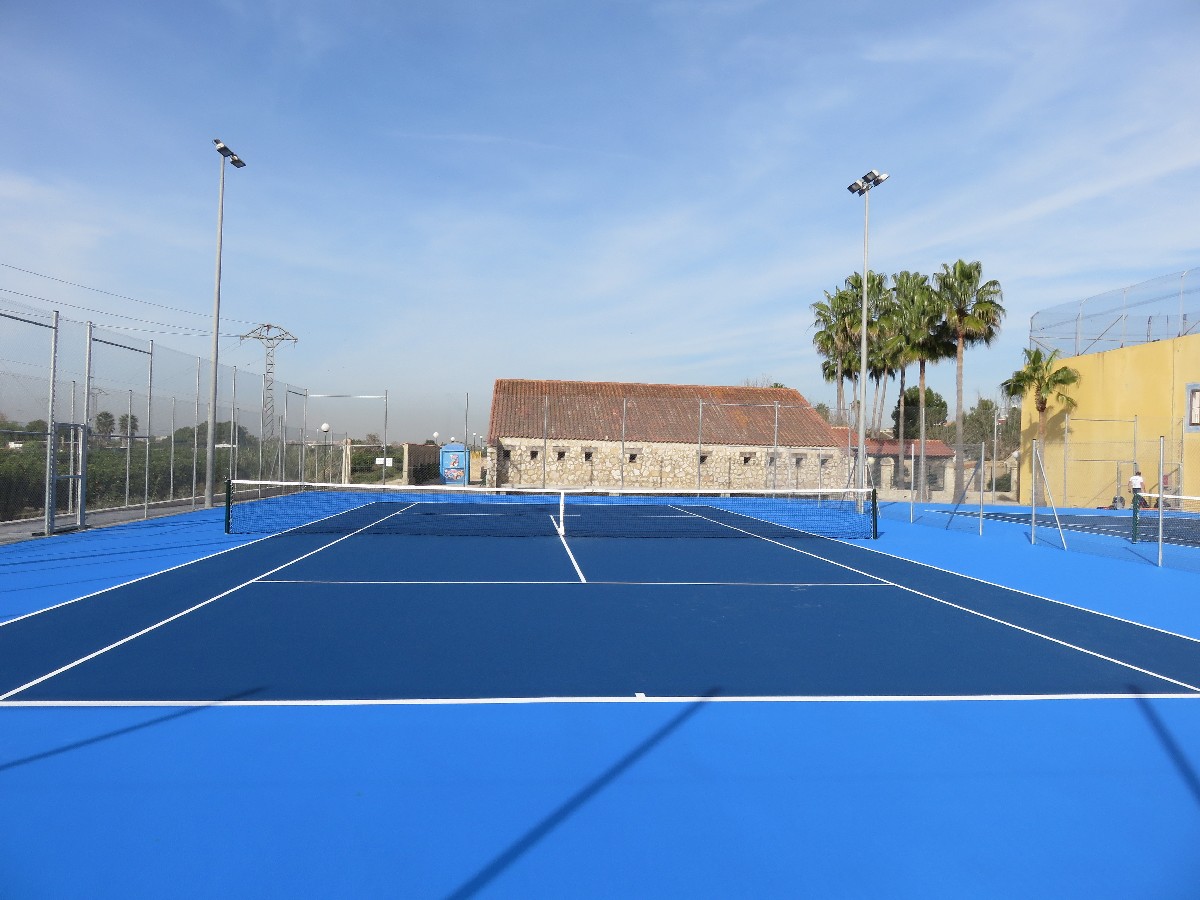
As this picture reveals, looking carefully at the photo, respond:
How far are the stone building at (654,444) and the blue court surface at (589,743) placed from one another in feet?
75.5

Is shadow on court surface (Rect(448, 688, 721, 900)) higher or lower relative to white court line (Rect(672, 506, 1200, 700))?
lower

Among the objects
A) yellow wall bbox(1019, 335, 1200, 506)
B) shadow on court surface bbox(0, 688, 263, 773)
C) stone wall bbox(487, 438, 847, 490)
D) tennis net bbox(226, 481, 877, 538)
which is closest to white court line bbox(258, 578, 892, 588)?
shadow on court surface bbox(0, 688, 263, 773)

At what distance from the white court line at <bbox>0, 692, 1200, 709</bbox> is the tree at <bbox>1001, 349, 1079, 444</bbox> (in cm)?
3122

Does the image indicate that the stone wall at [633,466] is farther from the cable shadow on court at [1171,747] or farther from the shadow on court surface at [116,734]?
the shadow on court surface at [116,734]

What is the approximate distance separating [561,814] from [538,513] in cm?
2081

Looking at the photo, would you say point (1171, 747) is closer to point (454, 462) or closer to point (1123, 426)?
point (1123, 426)

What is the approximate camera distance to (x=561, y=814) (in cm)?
434

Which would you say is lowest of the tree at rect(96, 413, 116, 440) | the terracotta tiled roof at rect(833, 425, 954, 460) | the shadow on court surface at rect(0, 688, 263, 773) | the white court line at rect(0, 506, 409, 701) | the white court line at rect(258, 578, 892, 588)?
the shadow on court surface at rect(0, 688, 263, 773)

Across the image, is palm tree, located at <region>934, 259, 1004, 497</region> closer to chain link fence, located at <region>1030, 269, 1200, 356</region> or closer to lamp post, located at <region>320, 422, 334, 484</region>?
chain link fence, located at <region>1030, 269, 1200, 356</region>

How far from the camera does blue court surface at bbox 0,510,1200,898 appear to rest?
3838mm

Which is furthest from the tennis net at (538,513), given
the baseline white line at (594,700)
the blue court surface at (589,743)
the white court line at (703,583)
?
the baseline white line at (594,700)

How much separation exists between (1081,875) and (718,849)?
161 centimetres

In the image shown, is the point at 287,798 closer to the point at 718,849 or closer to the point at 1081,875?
the point at 718,849

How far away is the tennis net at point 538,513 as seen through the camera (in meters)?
19.5
